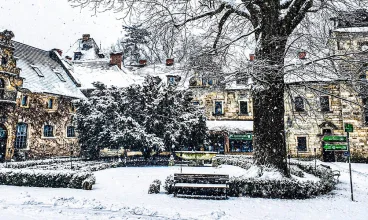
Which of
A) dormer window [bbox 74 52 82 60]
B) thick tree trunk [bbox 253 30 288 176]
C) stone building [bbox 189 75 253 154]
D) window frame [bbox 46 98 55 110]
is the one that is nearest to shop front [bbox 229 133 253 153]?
stone building [bbox 189 75 253 154]

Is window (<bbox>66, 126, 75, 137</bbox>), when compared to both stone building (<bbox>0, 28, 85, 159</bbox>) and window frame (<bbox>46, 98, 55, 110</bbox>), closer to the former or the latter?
stone building (<bbox>0, 28, 85, 159</bbox>)

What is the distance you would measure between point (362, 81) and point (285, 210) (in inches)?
172

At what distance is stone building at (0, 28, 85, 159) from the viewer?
71.9ft

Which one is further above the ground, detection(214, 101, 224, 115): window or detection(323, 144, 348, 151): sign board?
detection(214, 101, 224, 115): window

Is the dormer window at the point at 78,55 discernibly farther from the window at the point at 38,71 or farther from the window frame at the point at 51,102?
the window frame at the point at 51,102

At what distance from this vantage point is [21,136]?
2270cm

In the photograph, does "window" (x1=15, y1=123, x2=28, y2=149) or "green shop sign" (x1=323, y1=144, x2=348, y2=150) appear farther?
"green shop sign" (x1=323, y1=144, x2=348, y2=150)

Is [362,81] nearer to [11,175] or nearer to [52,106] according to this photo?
[11,175]

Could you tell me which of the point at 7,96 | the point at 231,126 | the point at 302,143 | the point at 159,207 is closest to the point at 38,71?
the point at 7,96

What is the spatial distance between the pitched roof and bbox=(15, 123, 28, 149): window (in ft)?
11.2

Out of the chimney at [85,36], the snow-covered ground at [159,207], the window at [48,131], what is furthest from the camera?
the chimney at [85,36]

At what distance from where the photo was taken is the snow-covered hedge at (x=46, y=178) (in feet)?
32.9

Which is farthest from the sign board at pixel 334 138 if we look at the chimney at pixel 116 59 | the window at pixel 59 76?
the window at pixel 59 76

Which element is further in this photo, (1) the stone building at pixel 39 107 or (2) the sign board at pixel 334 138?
(2) the sign board at pixel 334 138
